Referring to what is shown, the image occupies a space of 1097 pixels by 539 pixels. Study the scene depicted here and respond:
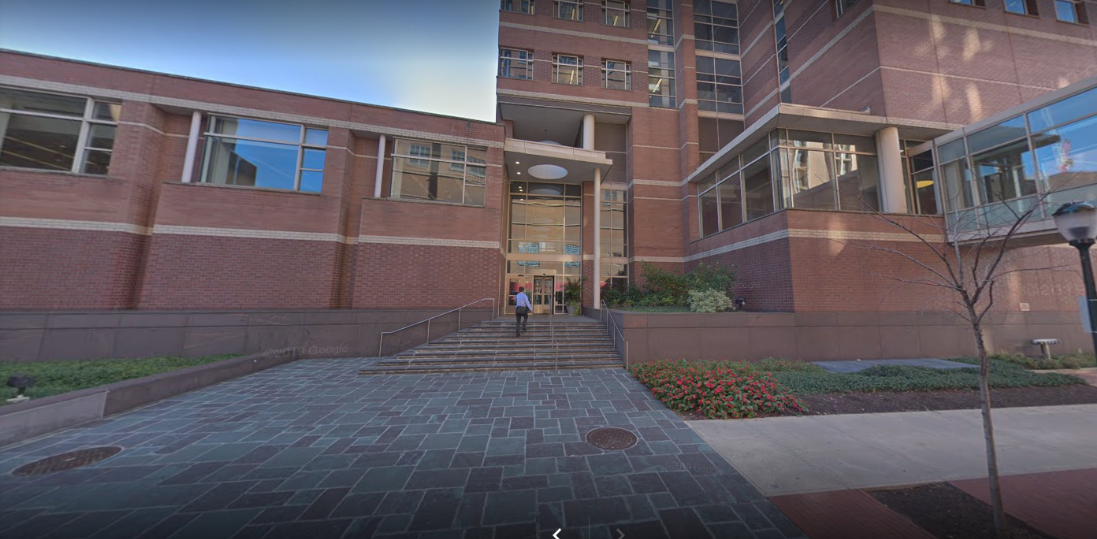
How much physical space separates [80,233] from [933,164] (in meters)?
30.9

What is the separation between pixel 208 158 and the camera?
39.2 feet

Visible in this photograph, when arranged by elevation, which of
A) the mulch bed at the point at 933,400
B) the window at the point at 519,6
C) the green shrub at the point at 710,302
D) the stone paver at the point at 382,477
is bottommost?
the stone paver at the point at 382,477

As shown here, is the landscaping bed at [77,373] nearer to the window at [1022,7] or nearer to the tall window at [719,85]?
the tall window at [719,85]

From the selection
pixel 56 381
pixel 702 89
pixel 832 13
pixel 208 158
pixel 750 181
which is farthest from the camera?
pixel 702 89

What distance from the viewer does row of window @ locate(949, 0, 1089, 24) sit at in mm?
14404

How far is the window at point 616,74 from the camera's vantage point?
63.7 feet

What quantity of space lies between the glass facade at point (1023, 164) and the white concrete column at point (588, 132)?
46.5 feet

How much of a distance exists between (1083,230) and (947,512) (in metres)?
4.45

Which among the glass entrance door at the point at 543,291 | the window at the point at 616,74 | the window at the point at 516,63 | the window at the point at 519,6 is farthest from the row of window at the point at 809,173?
the window at the point at 519,6

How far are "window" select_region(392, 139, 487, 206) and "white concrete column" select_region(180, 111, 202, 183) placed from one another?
6776 mm

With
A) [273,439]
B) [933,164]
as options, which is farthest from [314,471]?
[933,164]

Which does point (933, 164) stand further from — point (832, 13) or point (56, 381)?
point (56, 381)

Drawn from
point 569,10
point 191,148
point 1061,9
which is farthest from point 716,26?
point 191,148

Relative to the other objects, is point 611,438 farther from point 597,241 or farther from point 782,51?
point 782,51
